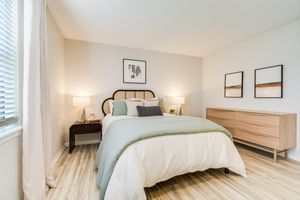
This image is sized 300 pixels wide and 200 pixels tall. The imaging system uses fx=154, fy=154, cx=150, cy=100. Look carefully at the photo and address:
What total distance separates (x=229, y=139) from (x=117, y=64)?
9.91 ft

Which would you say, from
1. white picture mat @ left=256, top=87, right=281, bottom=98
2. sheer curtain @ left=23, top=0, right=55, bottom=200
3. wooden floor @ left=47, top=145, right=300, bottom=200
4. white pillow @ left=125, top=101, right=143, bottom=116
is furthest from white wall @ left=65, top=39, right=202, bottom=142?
sheer curtain @ left=23, top=0, right=55, bottom=200

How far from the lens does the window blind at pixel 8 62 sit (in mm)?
1251

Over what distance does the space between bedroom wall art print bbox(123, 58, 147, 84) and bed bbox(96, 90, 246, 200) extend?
233cm

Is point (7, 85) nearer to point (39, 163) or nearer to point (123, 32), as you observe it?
point (39, 163)

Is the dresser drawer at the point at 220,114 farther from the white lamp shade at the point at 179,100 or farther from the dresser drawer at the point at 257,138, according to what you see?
the white lamp shade at the point at 179,100

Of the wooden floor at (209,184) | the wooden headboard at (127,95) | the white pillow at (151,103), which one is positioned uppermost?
the wooden headboard at (127,95)

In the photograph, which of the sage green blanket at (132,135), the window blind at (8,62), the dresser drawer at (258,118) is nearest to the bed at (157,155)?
the sage green blanket at (132,135)

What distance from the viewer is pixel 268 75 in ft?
10.2

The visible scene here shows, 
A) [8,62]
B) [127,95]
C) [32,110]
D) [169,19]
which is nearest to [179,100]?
[127,95]

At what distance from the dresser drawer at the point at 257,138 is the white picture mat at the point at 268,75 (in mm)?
1118

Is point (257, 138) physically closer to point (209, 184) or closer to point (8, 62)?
point (209, 184)

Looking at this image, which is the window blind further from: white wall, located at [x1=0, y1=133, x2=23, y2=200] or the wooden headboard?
the wooden headboard

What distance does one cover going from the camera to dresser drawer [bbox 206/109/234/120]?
139 inches

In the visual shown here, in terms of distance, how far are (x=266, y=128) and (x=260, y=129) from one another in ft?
0.38
